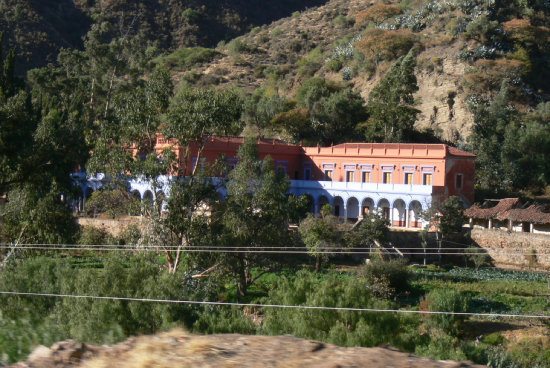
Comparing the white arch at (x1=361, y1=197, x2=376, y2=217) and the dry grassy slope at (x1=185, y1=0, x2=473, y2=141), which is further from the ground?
the dry grassy slope at (x1=185, y1=0, x2=473, y2=141)

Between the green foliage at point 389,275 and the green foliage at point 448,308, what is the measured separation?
10.9ft

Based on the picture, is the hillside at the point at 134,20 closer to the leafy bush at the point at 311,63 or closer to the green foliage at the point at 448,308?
the leafy bush at the point at 311,63

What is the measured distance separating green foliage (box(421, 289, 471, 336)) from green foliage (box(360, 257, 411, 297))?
Answer: 3.31 meters

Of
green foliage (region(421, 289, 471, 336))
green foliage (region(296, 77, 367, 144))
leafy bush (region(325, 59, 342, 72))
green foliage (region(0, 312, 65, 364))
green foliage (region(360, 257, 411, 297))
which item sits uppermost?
leafy bush (region(325, 59, 342, 72))

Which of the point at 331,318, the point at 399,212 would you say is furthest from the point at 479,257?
the point at 331,318

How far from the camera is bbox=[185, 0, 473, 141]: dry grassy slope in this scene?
4594cm

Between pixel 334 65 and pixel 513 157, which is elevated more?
pixel 334 65

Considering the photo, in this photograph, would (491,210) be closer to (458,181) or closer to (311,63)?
(458,181)

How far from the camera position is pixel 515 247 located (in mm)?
30828

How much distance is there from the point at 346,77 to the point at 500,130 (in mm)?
19411

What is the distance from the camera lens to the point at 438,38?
175ft

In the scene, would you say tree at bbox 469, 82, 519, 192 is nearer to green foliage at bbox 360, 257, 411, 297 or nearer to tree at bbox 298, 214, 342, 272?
tree at bbox 298, 214, 342, 272

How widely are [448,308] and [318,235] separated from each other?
872 centimetres

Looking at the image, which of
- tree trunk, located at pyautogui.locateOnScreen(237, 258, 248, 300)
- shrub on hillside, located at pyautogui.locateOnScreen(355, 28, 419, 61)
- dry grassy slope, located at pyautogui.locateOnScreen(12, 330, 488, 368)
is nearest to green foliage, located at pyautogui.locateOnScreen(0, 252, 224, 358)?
tree trunk, located at pyautogui.locateOnScreen(237, 258, 248, 300)
